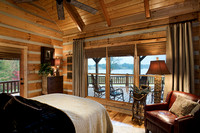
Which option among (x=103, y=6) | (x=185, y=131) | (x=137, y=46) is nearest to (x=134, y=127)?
(x=185, y=131)

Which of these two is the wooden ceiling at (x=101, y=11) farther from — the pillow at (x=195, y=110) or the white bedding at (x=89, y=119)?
the white bedding at (x=89, y=119)

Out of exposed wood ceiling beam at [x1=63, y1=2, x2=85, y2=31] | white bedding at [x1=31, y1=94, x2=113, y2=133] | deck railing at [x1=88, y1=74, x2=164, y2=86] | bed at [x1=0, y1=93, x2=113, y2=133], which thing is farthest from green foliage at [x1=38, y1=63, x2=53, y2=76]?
white bedding at [x1=31, y1=94, x2=113, y2=133]

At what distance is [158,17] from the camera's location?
290 centimetres

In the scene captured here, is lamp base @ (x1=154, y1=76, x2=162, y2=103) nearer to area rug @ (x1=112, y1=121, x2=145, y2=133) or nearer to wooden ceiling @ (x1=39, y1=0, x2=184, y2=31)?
area rug @ (x1=112, y1=121, x2=145, y2=133)

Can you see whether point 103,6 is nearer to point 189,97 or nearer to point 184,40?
point 184,40

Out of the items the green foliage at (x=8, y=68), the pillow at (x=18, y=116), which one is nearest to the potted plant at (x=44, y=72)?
the green foliage at (x=8, y=68)

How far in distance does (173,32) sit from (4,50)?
4592 mm

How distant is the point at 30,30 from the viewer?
363 centimetres

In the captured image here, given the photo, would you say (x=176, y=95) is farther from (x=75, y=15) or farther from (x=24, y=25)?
(x=24, y=25)

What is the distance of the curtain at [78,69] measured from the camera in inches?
163

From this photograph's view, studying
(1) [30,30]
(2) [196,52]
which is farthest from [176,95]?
(1) [30,30]

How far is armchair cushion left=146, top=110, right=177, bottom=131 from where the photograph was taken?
69.8 inches

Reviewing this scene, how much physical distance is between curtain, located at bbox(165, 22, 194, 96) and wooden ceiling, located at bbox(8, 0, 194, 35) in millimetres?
777

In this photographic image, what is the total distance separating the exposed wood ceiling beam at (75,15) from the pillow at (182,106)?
3.77m
